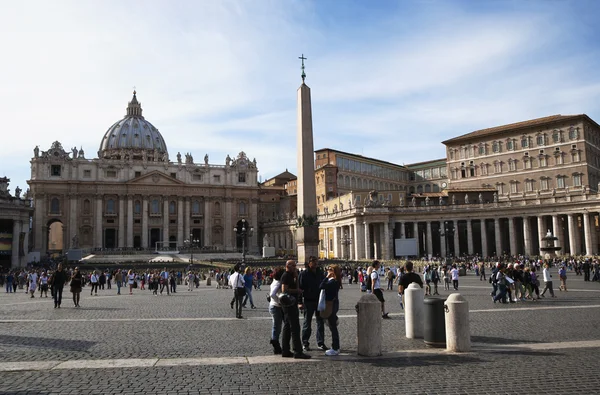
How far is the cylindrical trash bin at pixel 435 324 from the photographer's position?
28.8 feet

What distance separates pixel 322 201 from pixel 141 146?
50524 mm

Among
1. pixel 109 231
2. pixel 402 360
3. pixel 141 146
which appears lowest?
pixel 402 360

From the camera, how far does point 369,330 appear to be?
316 inches

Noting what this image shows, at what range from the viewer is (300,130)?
23391 mm

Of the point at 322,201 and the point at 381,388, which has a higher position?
the point at 322,201

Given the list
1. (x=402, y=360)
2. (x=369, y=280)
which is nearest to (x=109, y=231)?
(x=369, y=280)

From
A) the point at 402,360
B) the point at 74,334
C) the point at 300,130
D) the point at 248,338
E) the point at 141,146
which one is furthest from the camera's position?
the point at 141,146

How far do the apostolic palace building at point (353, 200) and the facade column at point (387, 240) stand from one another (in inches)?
4.9

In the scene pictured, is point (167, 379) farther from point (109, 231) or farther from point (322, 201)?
point (109, 231)

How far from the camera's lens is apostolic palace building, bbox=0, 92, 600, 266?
55.8 meters

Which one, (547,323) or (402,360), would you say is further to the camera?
(547,323)

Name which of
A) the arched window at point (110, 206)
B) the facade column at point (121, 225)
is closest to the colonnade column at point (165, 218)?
the facade column at point (121, 225)

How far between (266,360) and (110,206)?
78098mm

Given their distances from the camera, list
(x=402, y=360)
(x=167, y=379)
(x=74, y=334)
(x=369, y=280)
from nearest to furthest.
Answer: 1. (x=167, y=379)
2. (x=402, y=360)
3. (x=74, y=334)
4. (x=369, y=280)
